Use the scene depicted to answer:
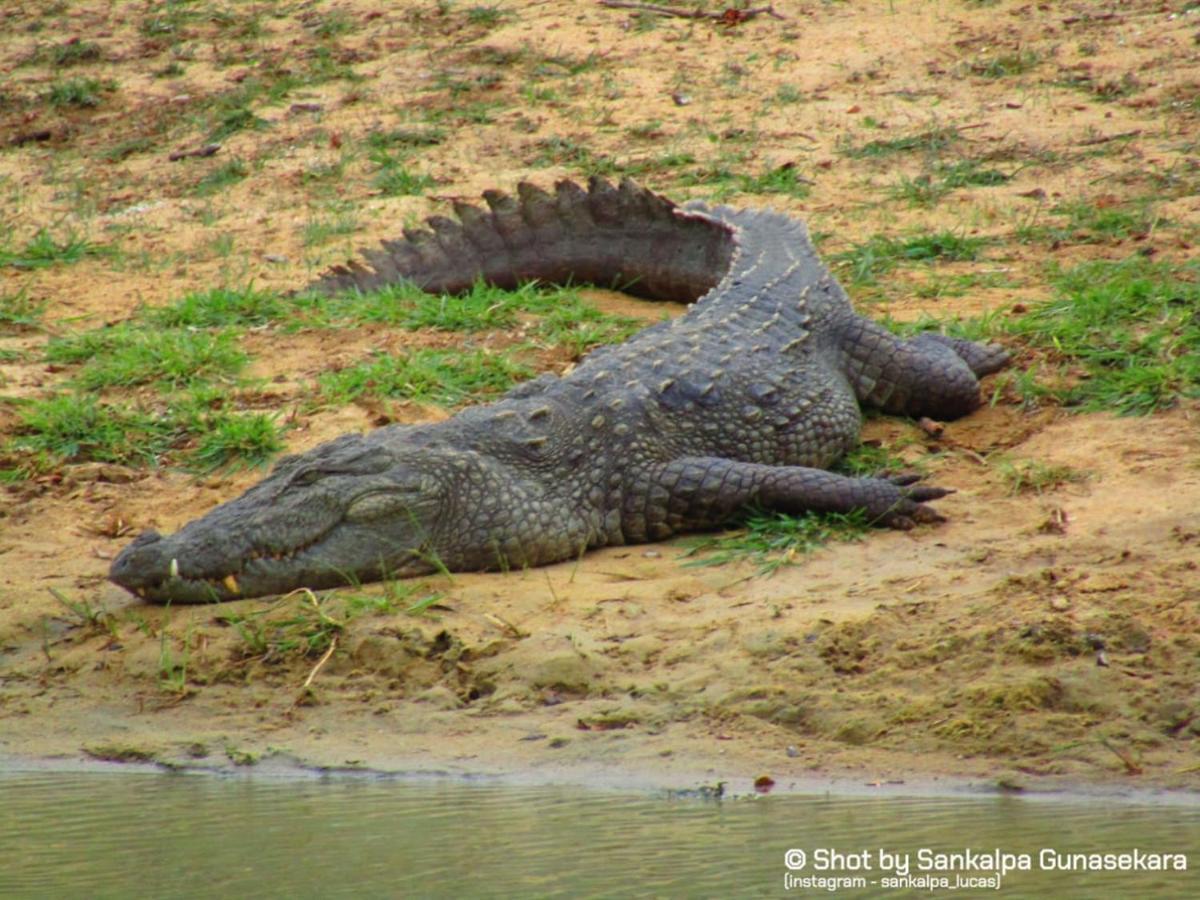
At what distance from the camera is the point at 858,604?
4.95m

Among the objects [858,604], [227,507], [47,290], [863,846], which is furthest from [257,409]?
[863,846]

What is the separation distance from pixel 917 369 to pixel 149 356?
3.34m

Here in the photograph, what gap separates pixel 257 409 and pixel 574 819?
11.8 ft

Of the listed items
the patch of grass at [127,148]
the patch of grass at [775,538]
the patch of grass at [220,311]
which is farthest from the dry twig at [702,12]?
the patch of grass at [775,538]

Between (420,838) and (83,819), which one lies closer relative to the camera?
(420,838)

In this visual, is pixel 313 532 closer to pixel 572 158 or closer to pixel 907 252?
pixel 907 252

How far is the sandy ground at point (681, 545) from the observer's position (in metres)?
4.38

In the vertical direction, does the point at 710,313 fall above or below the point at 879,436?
above

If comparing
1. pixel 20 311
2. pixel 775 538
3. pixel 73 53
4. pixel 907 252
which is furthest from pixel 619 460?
pixel 73 53

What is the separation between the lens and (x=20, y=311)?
8312mm

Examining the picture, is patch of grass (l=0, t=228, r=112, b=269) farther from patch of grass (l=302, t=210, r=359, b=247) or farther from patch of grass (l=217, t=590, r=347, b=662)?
patch of grass (l=217, t=590, r=347, b=662)

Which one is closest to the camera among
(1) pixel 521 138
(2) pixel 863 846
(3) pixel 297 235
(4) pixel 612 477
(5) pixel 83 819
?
(2) pixel 863 846

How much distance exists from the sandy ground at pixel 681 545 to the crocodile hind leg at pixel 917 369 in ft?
0.38

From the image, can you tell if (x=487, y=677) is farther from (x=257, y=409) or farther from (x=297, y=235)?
(x=297, y=235)
